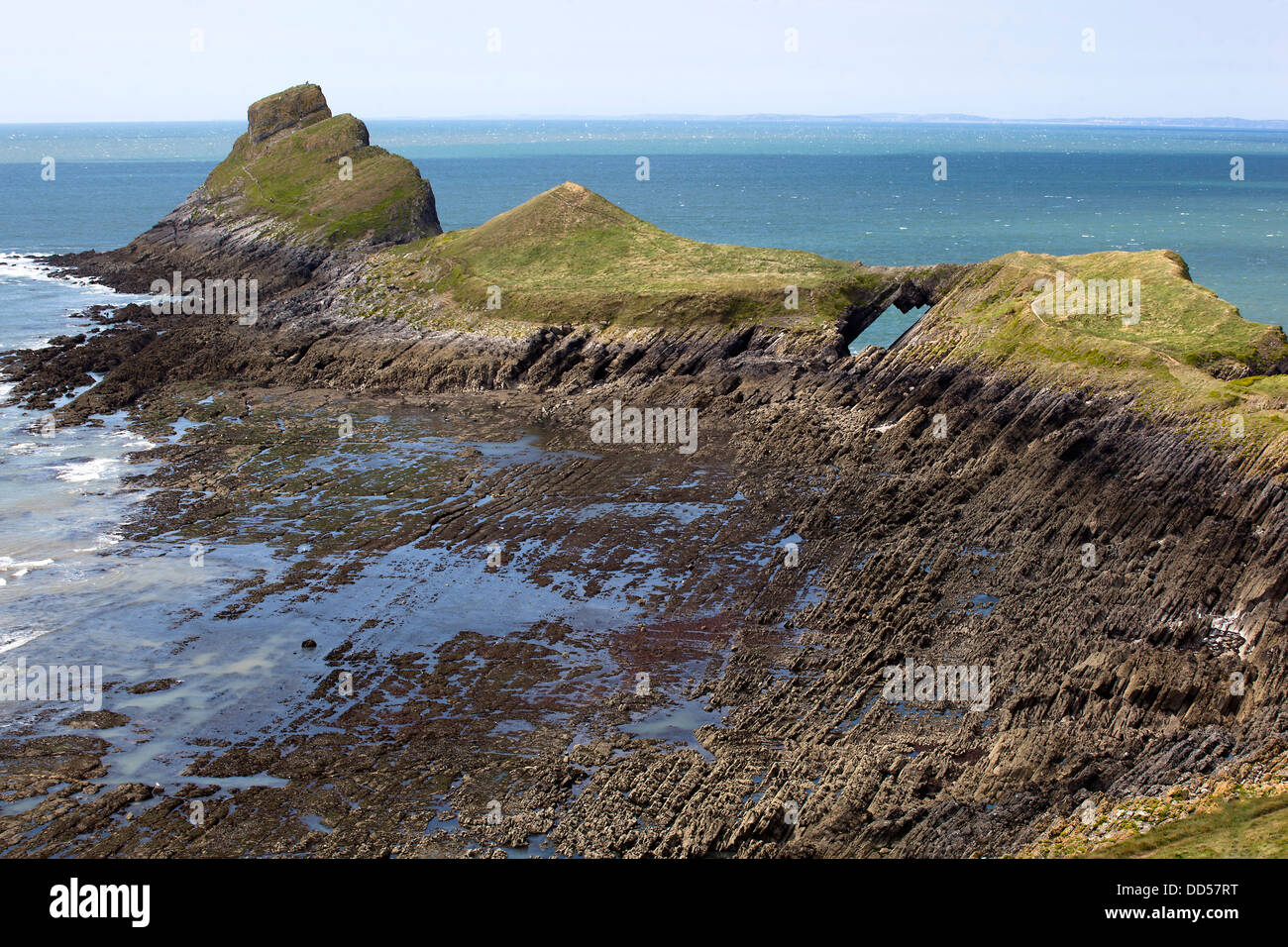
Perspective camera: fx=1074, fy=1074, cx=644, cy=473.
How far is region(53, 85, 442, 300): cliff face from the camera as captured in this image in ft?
281

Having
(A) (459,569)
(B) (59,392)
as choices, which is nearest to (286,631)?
(A) (459,569)

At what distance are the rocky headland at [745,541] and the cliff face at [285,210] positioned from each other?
624cm

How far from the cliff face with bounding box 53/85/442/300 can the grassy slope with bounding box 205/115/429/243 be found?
12 cm

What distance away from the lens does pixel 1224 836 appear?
22859 millimetres

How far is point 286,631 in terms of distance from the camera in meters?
36.0

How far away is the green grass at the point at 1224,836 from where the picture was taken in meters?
21.9

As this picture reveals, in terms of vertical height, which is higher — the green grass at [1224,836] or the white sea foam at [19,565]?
the white sea foam at [19,565]

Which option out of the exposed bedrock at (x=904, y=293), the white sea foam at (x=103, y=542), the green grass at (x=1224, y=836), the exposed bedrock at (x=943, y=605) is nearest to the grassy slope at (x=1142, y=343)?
the exposed bedrock at (x=943, y=605)

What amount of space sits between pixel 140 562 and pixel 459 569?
12213 mm

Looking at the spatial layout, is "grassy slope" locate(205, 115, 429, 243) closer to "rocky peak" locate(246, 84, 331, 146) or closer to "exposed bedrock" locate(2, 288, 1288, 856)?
"rocky peak" locate(246, 84, 331, 146)

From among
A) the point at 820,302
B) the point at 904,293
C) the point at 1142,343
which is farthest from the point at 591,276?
the point at 1142,343

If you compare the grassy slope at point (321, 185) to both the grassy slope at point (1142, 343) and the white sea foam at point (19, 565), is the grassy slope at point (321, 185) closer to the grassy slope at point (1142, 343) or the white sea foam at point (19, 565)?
the grassy slope at point (1142, 343)

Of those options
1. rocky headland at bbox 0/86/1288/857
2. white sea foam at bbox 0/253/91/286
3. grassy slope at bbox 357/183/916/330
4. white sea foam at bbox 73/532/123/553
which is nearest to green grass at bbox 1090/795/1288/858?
rocky headland at bbox 0/86/1288/857
